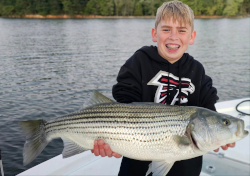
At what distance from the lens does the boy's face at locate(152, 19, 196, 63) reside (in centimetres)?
302

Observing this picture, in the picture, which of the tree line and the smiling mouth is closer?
the smiling mouth

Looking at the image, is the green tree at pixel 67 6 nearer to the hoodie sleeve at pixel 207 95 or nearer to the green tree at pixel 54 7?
the green tree at pixel 54 7

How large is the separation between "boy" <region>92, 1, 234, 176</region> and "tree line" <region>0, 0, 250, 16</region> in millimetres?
80769

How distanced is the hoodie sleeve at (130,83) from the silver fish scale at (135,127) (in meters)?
0.24

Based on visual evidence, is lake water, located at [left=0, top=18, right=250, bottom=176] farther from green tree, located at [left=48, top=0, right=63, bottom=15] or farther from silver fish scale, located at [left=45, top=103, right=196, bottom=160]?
→ green tree, located at [left=48, top=0, right=63, bottom=15]

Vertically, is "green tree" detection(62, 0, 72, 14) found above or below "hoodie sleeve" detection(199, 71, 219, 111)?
above

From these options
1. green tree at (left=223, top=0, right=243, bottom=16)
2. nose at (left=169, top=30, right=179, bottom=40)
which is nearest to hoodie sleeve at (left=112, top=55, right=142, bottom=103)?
nose at (left=169, top=30, right=179, bottom=40)

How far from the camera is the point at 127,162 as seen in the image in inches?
119

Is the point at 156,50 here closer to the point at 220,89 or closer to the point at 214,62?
the point at 220,89

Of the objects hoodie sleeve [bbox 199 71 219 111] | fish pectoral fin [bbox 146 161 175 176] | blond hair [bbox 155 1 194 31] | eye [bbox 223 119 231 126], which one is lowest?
fish pectoral fin [bbox 146 161 175 176]

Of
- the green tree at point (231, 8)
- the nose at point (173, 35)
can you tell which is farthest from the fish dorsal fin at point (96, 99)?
the green tree at point (231, 8)

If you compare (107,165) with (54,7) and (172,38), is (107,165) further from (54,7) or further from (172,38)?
(54,7)

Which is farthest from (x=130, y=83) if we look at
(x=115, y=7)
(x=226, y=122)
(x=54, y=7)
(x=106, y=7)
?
(x=115, y=7)

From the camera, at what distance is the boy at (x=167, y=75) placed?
2977mm
